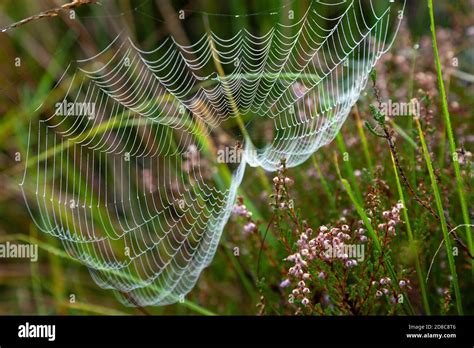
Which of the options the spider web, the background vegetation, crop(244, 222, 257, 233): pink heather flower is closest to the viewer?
the background vegetation

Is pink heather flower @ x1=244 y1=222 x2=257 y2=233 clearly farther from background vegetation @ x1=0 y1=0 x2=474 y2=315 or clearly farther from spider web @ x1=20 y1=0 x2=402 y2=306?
spider web @ x1=20 y1=0 x2=402 y2=306

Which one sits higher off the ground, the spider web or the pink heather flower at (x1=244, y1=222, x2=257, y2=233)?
the spider web


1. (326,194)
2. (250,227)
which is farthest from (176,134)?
(250,227)

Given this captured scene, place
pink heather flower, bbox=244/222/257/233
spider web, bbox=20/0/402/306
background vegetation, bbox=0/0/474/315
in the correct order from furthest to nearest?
→ spider web, bbox=20/0/402/306
pink heather flower, bbox=244/222/257/233
background vegetation, bbox=0/0/474/315

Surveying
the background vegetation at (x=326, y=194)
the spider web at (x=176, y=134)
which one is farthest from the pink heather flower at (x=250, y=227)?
the spider web at (x=176, y=134)

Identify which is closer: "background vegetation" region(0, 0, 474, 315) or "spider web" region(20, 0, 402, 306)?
"background vegetation" region(0, 0, 474, 315)

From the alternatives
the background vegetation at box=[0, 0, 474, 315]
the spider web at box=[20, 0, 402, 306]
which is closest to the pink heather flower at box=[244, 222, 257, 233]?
the background vegetation at box=[0, 0, 474, 315]

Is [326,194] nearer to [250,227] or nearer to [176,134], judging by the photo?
[250,227]
